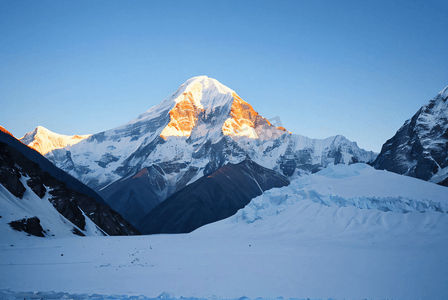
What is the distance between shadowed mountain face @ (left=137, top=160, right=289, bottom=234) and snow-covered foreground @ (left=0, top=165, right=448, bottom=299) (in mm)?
112849

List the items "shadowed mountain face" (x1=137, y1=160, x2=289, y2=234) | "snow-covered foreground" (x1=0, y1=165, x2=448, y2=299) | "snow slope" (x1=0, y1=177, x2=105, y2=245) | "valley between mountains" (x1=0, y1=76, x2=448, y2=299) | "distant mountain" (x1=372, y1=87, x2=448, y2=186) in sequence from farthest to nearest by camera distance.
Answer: "shadowed mountain face" (x1=137, y1=160, x2=289, y2=234)
"distant mountain" (x1=372, y1=87, x2=448, y2=186)
"snow slope" (x1=0, y1=177, x2=105, y2=245)
"valley between mountains" (x1=0, y1=76, x2=448, y2=299)
"snow-covered foreground" (x1=0, y1=165, x2=448, y2=299)

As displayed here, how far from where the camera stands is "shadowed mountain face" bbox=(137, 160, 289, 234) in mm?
144250

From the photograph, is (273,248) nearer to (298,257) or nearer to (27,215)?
(298,257)

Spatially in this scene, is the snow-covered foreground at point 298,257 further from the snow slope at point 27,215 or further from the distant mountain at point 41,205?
the distant mountain at point 41,205

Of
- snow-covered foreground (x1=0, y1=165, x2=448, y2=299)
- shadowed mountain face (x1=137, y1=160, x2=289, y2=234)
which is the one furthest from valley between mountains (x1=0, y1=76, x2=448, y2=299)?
shadowed mountain face (x1=137, y1=160, x2=289, y2=234)

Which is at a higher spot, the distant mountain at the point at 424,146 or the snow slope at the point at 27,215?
the distant mountain at the point at 424,146

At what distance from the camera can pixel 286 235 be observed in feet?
85.7

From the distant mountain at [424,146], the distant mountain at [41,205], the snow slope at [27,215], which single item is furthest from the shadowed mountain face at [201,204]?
the snow slope at [27,215]

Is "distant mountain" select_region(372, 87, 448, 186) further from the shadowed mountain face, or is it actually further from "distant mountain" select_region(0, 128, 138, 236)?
"distant mountain" select_region(0, 128, 138, 236)

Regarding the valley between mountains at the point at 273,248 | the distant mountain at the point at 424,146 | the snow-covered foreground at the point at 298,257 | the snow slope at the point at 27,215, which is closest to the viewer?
the snow-covered foreground at the point at 298,257

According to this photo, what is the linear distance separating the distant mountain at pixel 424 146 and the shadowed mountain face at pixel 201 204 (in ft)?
234

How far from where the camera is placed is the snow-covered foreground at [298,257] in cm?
1263

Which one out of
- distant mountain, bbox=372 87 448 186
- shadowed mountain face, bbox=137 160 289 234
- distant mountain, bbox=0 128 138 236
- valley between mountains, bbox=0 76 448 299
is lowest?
shadowed mountain face, bbox=137 160 289 234

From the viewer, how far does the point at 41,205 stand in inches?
1893
